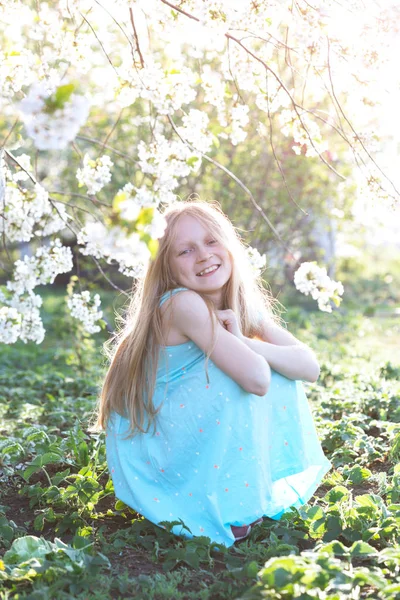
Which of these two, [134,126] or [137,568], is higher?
[134,126]

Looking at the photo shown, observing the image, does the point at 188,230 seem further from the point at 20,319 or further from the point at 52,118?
the point at 52,118

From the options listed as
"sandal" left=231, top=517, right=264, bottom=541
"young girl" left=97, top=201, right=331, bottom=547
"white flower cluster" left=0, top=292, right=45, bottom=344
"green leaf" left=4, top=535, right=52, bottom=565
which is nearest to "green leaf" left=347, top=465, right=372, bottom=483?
"young girl" left=97, top=201, right=331, bottom=547

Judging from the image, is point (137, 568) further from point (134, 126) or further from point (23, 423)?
point (134, 126)

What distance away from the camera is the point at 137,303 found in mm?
2654

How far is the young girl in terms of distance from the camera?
2.31m

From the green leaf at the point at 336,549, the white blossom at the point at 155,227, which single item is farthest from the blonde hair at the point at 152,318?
the white blossom at the point at 155,227

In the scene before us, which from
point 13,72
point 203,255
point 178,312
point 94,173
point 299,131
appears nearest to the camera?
point 178,312

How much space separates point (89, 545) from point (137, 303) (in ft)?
2.90

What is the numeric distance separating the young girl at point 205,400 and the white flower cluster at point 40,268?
42 centimetres

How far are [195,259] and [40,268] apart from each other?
2.29 feet

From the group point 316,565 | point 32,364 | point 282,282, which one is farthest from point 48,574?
point 282,282

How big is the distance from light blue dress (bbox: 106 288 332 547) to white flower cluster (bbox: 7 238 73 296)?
2.05 ft

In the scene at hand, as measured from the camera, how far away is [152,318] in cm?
248

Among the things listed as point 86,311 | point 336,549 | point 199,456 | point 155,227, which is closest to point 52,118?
point 155,227
